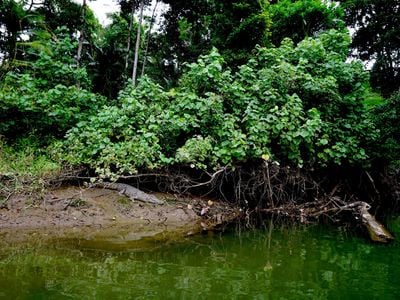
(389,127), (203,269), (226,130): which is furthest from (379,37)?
(203,269)

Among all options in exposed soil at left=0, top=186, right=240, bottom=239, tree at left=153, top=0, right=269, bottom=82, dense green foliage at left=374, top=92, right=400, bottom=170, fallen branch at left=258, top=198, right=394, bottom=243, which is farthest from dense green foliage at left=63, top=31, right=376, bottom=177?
tree at left=153, top=0, right=269, bottom=82

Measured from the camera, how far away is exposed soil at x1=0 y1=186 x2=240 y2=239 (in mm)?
6445

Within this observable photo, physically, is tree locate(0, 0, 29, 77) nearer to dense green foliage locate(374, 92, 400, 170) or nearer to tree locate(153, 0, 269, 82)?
tree locate(153, 0, 269, 82)

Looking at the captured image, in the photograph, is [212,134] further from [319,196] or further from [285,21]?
[285,21]

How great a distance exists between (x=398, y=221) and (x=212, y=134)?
17.3ft

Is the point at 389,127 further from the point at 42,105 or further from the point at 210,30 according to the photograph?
the point at 210,30

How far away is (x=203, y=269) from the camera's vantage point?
458 cm

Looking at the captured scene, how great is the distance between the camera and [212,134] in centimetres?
841

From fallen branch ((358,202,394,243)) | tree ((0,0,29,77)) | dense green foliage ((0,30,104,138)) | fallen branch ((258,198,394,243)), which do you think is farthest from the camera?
tree ((0,0,29,77))

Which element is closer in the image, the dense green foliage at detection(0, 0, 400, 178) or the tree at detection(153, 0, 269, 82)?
the dense green foliage at detection(0, 0, 400, 178)

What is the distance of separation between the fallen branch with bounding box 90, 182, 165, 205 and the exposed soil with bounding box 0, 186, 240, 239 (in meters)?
0.10

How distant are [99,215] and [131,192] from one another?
1.03m

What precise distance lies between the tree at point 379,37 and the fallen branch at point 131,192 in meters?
15.4

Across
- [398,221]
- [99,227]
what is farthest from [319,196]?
[99,227]
